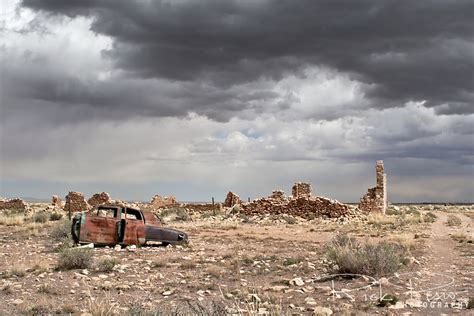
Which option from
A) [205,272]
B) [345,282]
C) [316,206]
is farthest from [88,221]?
[316,206]

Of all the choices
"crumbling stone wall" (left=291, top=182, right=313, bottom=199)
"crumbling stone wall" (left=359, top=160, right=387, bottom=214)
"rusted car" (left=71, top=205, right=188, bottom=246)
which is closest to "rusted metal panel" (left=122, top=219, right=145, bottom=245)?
"rusted car" (left=71, top=205, right=188, bottom=246)

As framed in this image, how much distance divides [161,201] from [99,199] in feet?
17.5

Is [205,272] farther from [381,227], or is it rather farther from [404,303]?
[381,227]

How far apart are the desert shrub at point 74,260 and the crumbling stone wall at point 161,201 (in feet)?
107

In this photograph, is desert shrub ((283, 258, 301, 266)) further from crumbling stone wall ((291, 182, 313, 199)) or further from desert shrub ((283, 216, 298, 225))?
crumbling stone wall ((291, 182, 313, 199))

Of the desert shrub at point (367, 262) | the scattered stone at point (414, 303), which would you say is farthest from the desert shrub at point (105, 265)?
the scattered stone at point (414, 303)

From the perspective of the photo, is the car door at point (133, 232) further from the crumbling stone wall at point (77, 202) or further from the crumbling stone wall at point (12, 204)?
the crumbling stone wall at point (12, 204)

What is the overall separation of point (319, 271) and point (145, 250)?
6.10m

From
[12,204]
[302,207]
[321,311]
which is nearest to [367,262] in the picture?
[321,311]

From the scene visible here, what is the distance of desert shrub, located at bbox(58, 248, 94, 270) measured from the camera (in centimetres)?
1209

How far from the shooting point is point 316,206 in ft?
112

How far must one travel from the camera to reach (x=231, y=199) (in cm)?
4381

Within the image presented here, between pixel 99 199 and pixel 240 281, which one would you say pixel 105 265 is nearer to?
pixel 240 281

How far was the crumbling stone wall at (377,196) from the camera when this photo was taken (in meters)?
37.1
